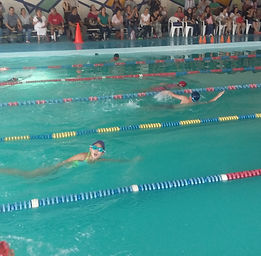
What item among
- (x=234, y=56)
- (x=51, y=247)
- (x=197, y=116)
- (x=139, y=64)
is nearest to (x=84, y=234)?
(x=51, y=247)

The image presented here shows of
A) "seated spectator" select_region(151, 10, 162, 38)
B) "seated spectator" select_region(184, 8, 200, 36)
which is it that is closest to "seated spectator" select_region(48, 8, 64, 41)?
"seated spectator" select_region(151, 10, 162, 38)

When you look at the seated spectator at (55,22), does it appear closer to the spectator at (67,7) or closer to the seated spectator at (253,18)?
the spectator at (67,7)

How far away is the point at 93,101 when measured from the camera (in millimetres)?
6184

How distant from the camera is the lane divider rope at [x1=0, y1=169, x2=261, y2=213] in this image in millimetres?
3064

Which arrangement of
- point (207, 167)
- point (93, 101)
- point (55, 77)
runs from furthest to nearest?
point (55, 77)
point (93, 101)
point (207, 167)

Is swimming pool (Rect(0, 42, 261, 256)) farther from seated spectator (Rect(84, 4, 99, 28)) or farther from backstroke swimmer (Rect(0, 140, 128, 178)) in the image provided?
seated spectator (Rect(84, 4, 99, 28))

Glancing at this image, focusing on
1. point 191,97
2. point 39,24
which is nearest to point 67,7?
point 39,24

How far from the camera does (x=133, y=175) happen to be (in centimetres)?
373

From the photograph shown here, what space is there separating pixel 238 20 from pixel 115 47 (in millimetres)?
5792

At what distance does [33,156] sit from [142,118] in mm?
1868

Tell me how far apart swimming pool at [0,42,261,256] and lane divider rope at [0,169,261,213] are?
0.15 ft

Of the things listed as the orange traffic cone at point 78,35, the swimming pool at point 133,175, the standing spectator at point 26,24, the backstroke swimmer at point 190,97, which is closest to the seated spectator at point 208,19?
the orange traffic cone at point 78,35

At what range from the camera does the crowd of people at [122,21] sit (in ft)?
38.8

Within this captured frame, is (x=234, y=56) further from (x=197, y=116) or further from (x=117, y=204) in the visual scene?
(x=117, y=204)
